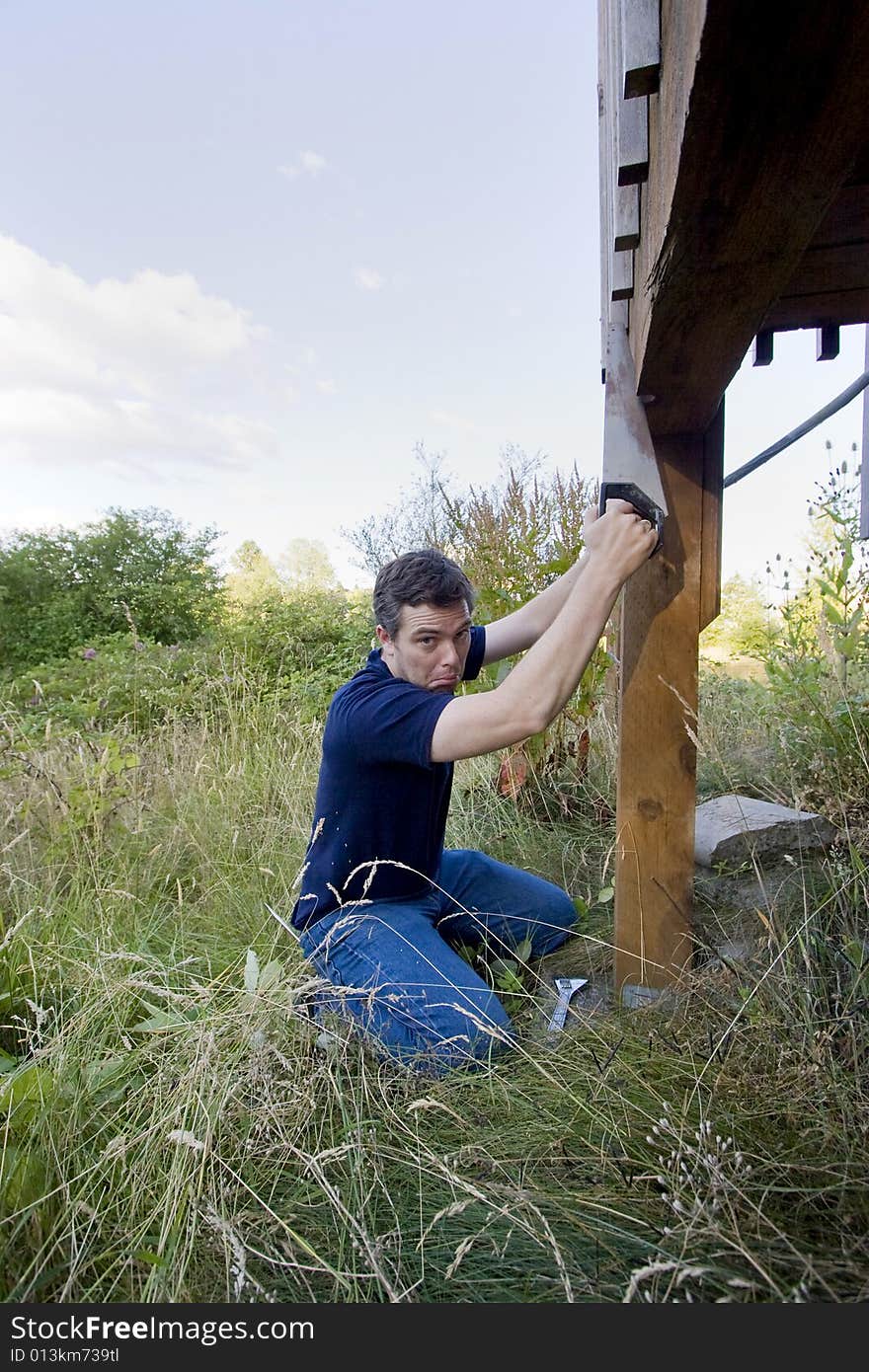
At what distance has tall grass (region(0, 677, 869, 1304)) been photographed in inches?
→ 41.8

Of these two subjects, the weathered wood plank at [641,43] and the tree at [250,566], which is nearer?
the weathered wood plank at [641,43]

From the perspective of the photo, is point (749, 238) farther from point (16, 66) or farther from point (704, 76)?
point (16, 66)

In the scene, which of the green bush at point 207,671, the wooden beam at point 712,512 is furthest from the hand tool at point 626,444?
the green bush at point 207,671

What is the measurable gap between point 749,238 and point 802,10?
15.3 inches

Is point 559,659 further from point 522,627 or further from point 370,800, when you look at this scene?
point 522,627

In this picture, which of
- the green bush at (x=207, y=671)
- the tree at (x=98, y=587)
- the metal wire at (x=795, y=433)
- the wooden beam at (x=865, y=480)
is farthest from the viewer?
the tree at (x=98, y=587)

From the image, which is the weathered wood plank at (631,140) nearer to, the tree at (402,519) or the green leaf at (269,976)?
the green leaf at (269,976)

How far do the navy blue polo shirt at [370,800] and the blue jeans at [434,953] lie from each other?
85 mm

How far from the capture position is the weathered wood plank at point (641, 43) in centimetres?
93

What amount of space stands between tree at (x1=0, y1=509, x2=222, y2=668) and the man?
10411 mm

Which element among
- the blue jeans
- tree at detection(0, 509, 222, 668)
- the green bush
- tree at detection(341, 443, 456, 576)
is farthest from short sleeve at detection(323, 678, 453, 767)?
tree at detection(0, 509, 222, 668)

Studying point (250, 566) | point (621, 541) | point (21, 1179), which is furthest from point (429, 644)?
point (250, 566)

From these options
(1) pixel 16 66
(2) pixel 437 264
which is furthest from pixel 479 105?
(1) pixel 16 66

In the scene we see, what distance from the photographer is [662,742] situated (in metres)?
1.94
